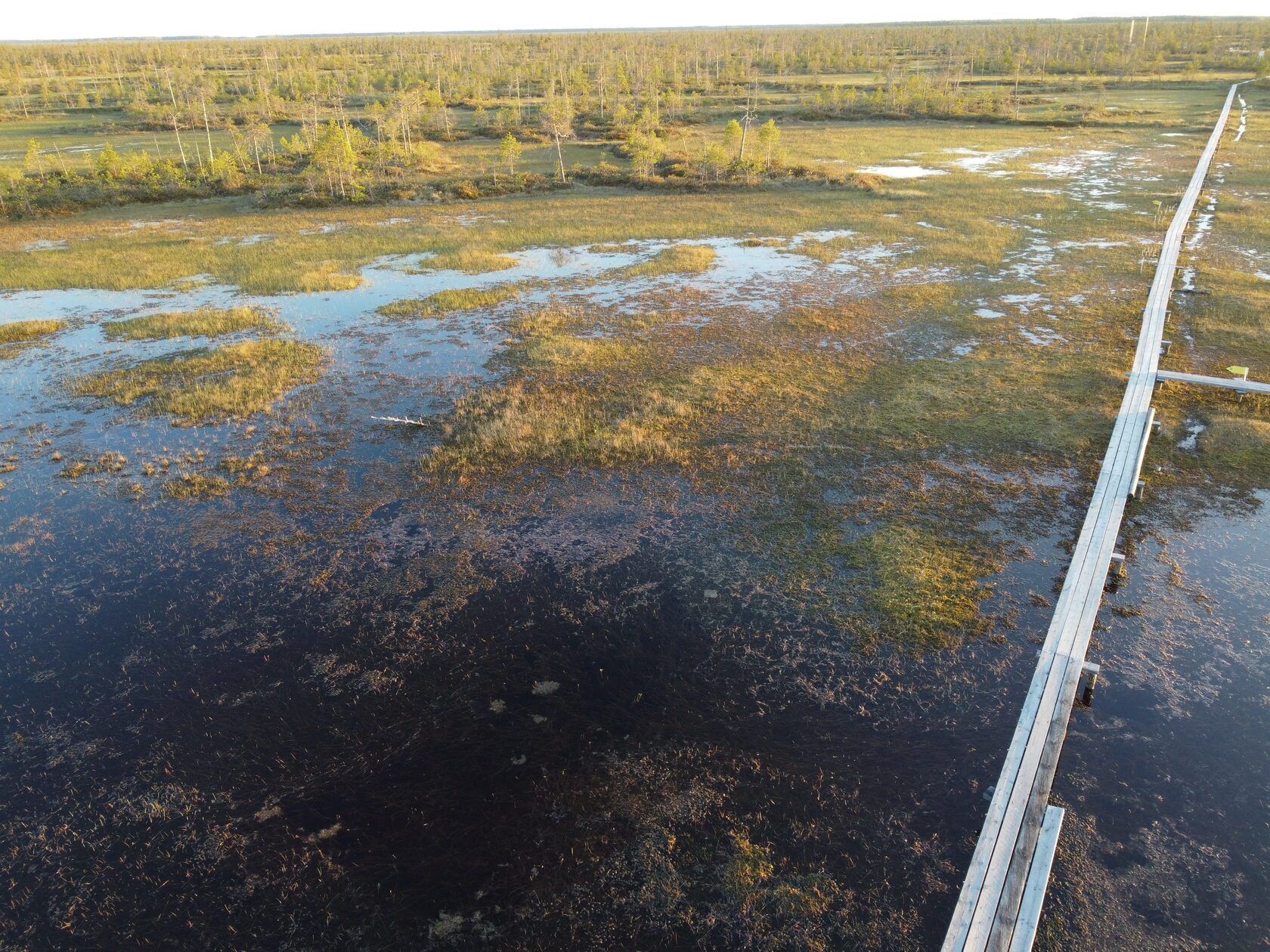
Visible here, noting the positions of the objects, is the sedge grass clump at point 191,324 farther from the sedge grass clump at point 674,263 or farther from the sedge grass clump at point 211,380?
the sedge grass clump at point 674,263

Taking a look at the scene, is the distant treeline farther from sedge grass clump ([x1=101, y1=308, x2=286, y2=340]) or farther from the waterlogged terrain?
the waterlogged terrain

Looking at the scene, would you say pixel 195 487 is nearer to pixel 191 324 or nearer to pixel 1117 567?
pixel 191 324

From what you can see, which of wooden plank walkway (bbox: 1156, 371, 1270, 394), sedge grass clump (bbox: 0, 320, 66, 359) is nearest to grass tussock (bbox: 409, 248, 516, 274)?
sedge grass clump (bbox: 0, 320, 66, 359)

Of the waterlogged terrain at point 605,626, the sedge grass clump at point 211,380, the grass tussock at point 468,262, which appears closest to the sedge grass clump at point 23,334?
the waterlogged terrain at point 605,626

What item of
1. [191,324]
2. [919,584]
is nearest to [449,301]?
[191,324]

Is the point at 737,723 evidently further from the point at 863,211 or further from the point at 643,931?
the point at 863,211
